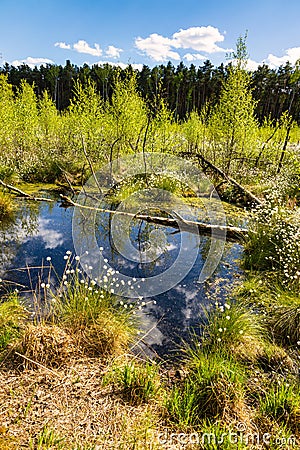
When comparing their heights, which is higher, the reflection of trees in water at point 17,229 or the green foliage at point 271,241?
the green foliage at point 271,241

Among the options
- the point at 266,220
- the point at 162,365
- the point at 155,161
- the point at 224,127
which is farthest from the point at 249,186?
the point at 162,365

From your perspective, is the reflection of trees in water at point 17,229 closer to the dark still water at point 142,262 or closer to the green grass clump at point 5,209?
the dark still water at point 142,262

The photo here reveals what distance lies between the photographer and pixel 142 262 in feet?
22.8

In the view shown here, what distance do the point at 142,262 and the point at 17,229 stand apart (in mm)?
3917

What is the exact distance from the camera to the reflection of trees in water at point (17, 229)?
661 cm

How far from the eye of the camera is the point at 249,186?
12.8 metres

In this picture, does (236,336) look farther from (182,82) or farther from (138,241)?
(182,82)

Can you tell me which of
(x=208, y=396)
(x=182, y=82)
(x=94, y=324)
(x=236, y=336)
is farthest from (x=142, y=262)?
(x=182, y=82)

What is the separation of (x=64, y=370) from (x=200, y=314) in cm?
241

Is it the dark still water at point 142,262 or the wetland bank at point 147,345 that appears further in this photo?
the dark still water at point 142,262

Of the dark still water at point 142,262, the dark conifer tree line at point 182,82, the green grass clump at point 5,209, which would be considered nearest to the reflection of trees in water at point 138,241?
the dark still water at point 142,262

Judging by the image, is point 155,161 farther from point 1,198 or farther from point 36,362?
point 36,362

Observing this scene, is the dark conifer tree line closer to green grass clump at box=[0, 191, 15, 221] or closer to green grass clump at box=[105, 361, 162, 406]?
green grass clump at box=[0, 191, 15, 221]

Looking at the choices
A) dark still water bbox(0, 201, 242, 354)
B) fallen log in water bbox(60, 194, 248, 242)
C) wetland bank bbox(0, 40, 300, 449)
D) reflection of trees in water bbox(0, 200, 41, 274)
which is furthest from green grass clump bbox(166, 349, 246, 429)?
fallen log in water bbox(60, 194, 248, 242)
